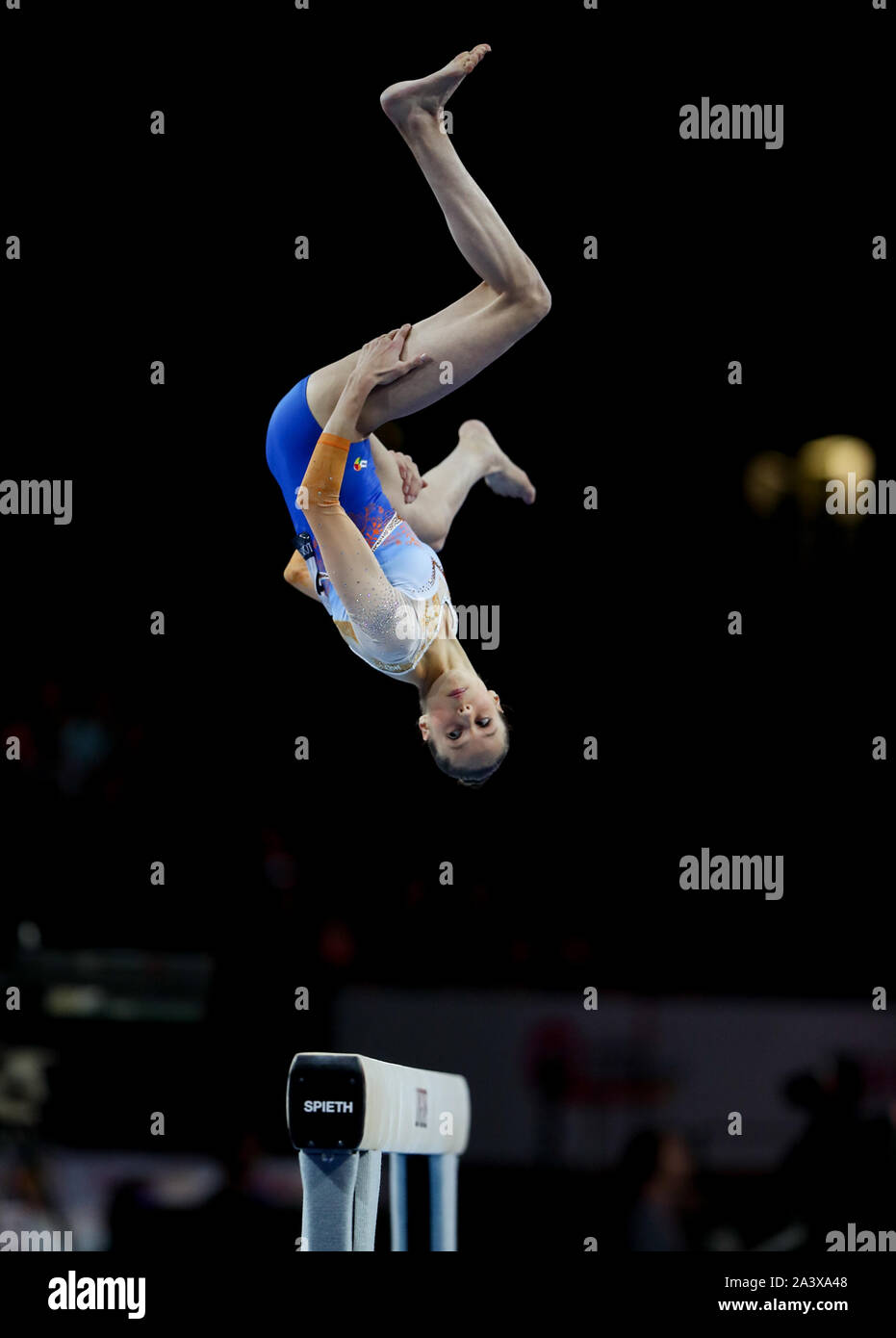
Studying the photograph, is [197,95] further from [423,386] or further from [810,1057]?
[810,1057]

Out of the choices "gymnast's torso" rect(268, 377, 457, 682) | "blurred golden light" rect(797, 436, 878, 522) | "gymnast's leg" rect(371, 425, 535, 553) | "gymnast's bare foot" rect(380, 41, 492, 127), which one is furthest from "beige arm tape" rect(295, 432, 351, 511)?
"blurred golden light" rect(797, 436, 878, 522)

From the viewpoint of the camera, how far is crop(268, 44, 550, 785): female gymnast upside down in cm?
373

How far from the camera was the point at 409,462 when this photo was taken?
4355mm

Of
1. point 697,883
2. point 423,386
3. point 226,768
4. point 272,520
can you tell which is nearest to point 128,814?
point 226,768

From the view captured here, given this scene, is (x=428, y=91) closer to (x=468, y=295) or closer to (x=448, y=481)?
(x=468, y=295)

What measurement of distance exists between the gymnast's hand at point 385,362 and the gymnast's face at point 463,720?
846mm

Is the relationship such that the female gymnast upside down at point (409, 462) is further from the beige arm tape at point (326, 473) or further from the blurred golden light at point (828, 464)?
the blurred golden light at point (828, 464)

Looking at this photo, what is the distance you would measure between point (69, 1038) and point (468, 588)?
10.6ft

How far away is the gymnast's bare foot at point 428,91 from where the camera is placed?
143 inches

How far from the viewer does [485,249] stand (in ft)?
12.3

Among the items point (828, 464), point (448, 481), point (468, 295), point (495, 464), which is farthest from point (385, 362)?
point (828, 464)

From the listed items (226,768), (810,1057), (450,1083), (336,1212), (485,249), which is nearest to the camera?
(336,1212)

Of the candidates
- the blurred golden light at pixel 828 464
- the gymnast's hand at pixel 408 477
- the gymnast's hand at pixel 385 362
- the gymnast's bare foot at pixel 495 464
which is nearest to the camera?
the gymnast's hand at pixel 385 362

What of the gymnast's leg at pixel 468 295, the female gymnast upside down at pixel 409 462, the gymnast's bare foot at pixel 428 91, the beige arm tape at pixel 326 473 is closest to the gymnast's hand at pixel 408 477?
the female gymnast upside down at pixel 409 462
